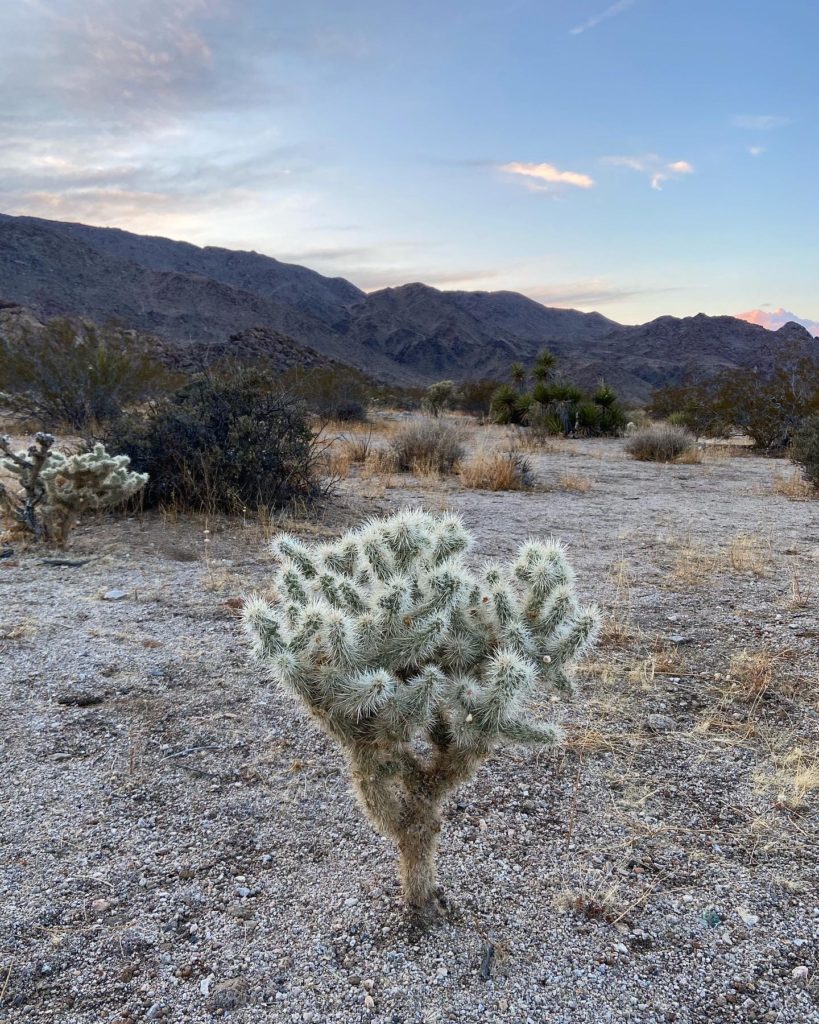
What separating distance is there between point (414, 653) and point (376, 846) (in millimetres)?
996

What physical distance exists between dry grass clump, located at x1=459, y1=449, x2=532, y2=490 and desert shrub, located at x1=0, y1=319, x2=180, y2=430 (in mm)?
6582

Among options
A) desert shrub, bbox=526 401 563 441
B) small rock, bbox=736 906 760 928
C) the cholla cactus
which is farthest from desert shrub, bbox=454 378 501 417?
small rock, bbox=736 906 760 928

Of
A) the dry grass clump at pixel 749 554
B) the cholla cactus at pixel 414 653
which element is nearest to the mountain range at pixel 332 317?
the dry grass clump at pixel 749 554

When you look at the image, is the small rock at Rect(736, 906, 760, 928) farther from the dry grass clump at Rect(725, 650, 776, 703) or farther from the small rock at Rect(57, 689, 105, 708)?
the small rock at Rect(57, 689, 105, 708)

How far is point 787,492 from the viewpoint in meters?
10.1

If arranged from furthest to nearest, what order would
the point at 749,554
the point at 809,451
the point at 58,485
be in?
the point at 809,451 → the point at 749,554 → the point at 58,485

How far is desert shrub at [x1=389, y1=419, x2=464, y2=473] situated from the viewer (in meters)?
11.3

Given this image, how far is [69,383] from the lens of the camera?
12773 mm

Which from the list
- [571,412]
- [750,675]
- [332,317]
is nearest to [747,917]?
[750,675]

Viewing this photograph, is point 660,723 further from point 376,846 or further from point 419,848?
point 419,848

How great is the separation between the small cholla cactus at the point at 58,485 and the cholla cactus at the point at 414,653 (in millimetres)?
3986

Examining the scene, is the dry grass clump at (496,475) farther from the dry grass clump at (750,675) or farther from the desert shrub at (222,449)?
the dry grass clump at (750,675)

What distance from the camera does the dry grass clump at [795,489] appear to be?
31.9ft

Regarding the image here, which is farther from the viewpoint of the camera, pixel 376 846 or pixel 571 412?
pixel 571 412
